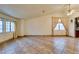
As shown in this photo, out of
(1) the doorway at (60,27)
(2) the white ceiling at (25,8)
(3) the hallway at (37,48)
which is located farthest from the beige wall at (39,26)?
(3) the hallway at (37,48)

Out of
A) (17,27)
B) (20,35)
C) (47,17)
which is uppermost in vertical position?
(47,17)

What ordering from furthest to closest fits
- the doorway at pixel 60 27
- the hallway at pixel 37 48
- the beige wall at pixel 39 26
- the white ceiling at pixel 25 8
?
the doorway at pixel 60 27 < the beige wall at pixel 39 26 < the white ceiling at pixel 25 8 < the hallway at pixel 37 48

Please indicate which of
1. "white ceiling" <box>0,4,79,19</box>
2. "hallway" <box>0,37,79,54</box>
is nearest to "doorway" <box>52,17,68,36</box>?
"white ceiling" <box>0,4,79,19</box>

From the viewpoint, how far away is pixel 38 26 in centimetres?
1470

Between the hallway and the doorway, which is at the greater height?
the doorway

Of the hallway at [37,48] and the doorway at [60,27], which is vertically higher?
the doorway at [60,27]

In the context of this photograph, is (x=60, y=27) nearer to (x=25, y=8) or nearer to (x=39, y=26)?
(x=39, y=26)

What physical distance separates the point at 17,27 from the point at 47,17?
3.55 m

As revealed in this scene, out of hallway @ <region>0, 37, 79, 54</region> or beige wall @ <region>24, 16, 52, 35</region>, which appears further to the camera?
beige wall @ <region>24, 16, 52, 35</region>

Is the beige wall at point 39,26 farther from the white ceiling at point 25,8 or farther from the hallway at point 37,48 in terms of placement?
the hallway at point 37,48

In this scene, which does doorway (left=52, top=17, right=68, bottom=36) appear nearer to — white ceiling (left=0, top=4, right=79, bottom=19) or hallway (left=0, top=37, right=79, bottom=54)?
white ceiling (left=0, top=4, right=79, bottom=19)
